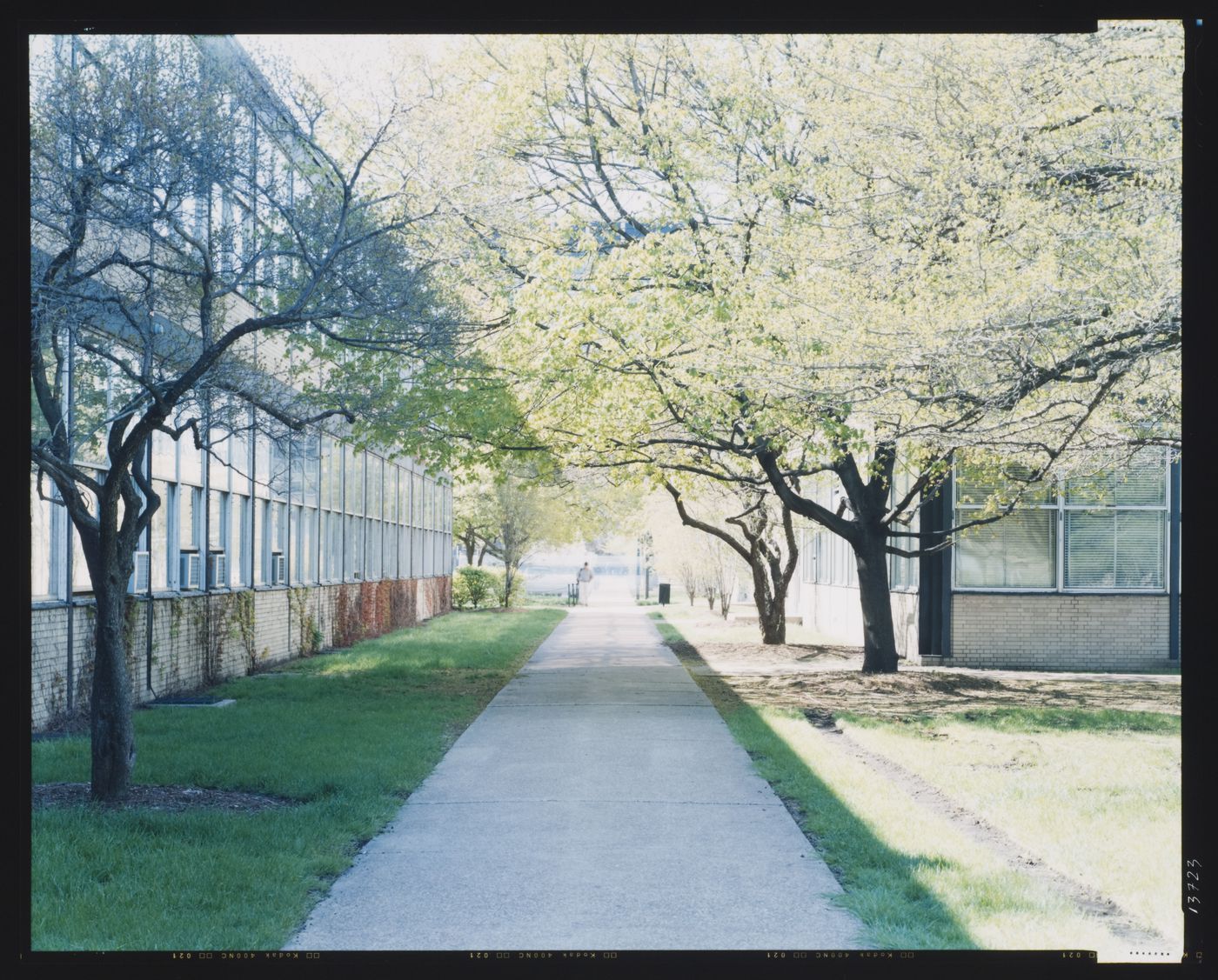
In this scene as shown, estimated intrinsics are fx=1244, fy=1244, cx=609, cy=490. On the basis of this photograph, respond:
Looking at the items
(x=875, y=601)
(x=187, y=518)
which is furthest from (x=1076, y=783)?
(x=187, y=518)

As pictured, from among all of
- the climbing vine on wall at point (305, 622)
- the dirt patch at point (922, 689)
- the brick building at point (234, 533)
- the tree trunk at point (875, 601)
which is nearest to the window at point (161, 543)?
the brick building at point (234, 533)

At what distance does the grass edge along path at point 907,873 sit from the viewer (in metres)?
5.23

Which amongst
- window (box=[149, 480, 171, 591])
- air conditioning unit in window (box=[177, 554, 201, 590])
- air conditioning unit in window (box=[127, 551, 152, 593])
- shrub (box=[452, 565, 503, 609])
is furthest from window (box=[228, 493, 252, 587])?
shrub (box=[452, 565, 503, 609])

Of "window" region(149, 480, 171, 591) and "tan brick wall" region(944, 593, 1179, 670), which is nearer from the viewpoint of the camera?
"window" region(149, 480, 171, 591)

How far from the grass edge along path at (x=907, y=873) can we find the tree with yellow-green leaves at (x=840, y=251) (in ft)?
10.1

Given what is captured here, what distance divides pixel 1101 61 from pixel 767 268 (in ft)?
18.2

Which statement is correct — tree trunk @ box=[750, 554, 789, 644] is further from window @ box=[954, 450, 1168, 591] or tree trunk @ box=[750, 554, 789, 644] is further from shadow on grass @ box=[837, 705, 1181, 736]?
shadow on grass @ box=[837, 705, 1181, 736]

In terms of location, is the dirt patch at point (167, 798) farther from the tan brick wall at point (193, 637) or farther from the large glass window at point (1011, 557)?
the large glass window at point (1011, 557)

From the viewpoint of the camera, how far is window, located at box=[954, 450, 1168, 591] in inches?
752

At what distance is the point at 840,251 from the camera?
10039 millimetres

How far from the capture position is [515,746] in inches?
413

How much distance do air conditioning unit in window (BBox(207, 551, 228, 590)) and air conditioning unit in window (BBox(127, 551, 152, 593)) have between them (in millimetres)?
2000

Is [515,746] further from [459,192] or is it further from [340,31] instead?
[340,31]
